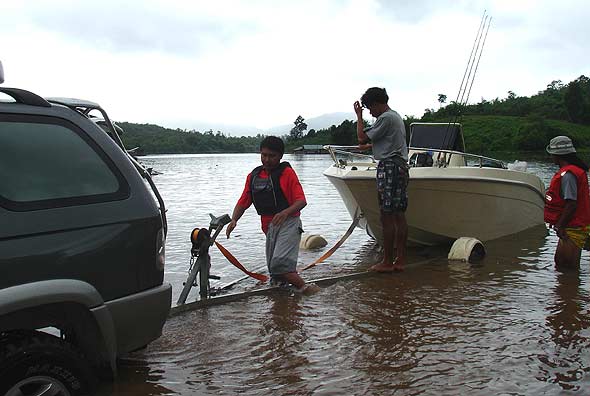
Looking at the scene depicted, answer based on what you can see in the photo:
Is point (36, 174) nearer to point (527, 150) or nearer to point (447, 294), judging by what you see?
point (447, 294)

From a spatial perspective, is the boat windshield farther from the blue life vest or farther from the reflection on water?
the blue life vest

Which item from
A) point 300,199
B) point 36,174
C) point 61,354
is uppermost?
point 36,174

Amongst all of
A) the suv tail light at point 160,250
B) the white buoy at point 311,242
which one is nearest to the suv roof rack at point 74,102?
the suv tail light at point 160,250

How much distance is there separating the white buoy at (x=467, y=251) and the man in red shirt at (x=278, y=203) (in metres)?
3.20

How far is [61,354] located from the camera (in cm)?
285

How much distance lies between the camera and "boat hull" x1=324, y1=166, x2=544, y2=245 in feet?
27.3

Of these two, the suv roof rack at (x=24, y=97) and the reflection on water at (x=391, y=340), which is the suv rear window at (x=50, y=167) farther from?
the reflection on water at (x=391, y=340)

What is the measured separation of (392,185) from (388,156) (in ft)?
1.19

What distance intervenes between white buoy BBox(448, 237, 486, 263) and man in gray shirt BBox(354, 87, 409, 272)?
134cm

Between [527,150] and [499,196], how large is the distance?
73.0m

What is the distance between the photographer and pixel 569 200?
6742mm

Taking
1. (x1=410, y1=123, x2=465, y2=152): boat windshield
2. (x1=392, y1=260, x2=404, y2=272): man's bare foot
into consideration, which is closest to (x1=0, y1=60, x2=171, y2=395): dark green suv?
(x1=392, y1=260, x2=404, y2=272): man's bare foot

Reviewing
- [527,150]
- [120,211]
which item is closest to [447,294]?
[120,211]

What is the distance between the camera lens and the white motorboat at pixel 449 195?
27.4 ft
